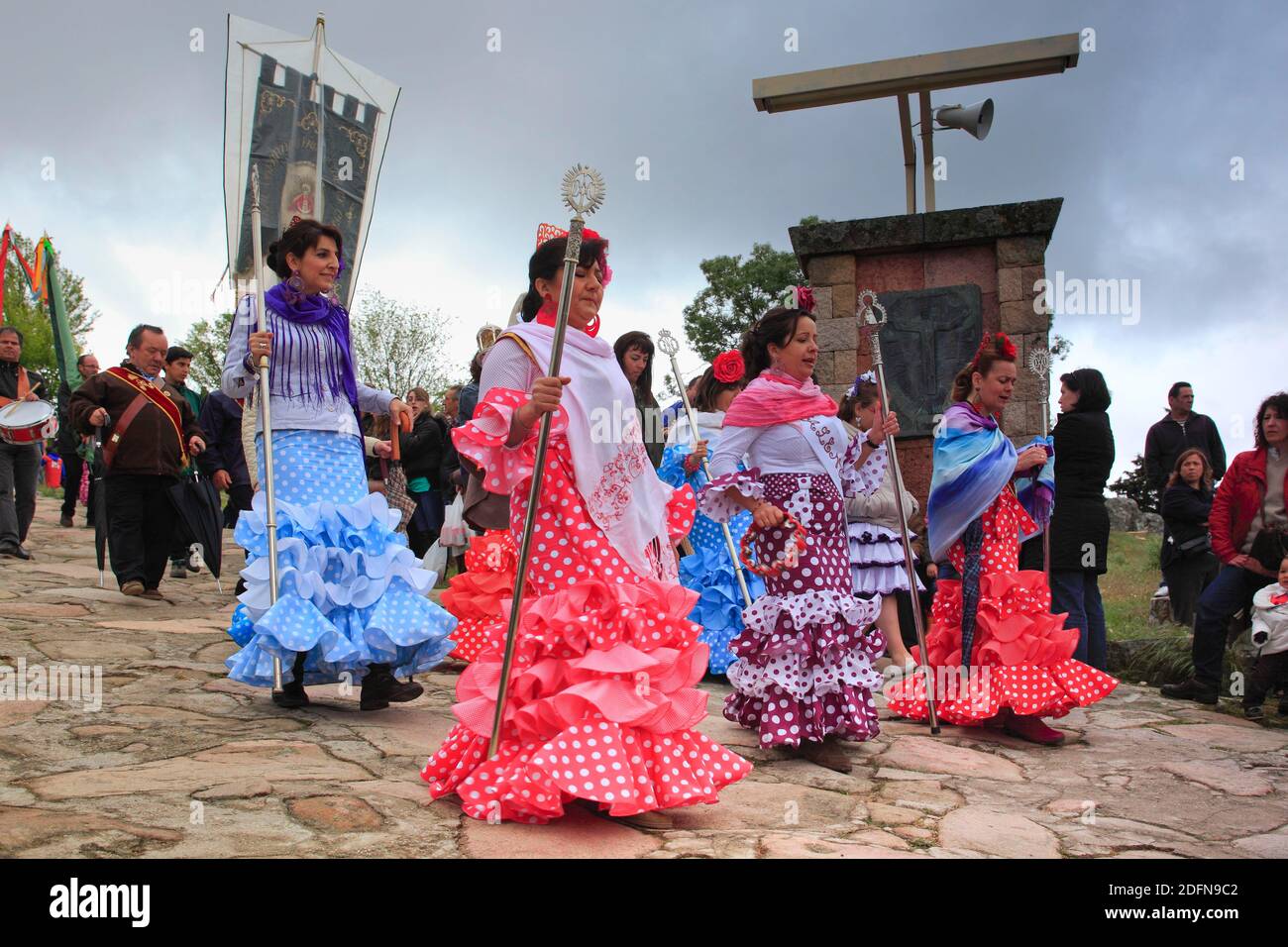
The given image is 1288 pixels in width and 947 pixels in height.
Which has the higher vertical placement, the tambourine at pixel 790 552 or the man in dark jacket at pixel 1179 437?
the man in dark jacket at pixel 1179 437

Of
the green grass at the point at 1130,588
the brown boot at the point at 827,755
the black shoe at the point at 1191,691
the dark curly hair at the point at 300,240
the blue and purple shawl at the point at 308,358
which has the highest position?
the dark curly hair at the point at 300,240

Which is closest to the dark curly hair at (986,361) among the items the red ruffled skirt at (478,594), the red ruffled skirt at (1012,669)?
the red ruffled skirt at (1012,669)

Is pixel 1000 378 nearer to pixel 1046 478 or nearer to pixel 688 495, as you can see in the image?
pixel 1046 478

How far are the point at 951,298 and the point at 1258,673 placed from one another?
412 cm

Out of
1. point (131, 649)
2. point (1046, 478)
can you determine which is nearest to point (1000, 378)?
point (1046, 478)

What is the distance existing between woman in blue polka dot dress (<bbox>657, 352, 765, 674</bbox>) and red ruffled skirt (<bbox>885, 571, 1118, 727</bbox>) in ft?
4.59

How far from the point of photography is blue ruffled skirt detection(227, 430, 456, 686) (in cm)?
479

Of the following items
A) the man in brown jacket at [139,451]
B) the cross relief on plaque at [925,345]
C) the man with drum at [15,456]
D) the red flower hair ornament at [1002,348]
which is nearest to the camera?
the red flower hair ornament at [1002,348]

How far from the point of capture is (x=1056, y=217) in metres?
9.48

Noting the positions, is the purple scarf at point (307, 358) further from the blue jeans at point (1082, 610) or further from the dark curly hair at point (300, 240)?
the blue jeans at point (1082, 610)

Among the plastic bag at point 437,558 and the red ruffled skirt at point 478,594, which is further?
the plastic bag at point 437,558

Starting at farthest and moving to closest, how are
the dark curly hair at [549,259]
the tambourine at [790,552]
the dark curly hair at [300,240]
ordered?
the dark curly hair at [300,240] → the tambourine at [790,552] → the dark curly hair at [549,259]

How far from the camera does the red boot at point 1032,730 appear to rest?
5.64m

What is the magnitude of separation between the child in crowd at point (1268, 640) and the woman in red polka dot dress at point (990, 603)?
48.1 inches
